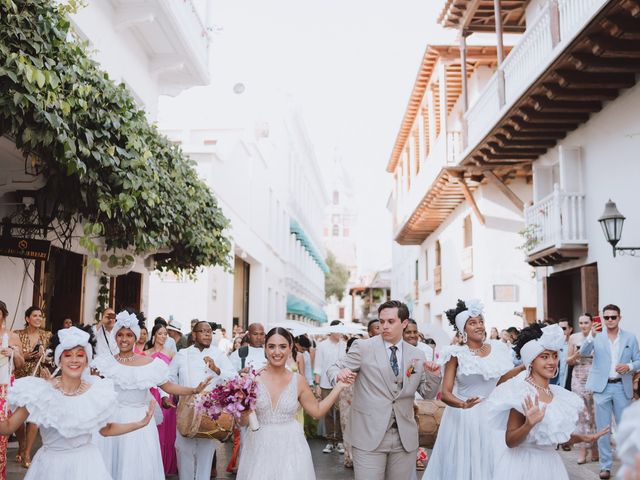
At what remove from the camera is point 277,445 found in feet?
18.8

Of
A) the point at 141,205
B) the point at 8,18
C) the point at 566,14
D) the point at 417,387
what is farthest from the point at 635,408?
the point at 566,14

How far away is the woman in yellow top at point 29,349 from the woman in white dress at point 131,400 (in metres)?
3.15

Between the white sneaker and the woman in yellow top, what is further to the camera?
the white sneaker

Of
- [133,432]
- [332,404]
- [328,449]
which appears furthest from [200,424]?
[328,449]

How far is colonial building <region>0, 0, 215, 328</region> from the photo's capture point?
11328mm

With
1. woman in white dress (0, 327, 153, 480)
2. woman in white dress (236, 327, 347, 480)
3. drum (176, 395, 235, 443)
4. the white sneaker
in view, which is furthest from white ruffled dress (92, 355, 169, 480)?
the white sneaker

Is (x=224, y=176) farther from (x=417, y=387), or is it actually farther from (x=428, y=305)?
(x=417, y=387)

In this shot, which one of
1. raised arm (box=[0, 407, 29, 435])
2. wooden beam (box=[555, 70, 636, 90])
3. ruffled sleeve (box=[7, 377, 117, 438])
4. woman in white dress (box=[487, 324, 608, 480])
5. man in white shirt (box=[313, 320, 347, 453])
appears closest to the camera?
woman in white dress (box=[487, 324, 608, 480])

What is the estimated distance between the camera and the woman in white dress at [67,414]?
17.4 feet

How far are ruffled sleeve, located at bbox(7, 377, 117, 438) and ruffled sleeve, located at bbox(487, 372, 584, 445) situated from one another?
2868 millimetres

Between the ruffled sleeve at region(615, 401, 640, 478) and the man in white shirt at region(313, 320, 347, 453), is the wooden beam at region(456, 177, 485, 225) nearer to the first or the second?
the man in white shirt at region(313, 320, 347, 453)

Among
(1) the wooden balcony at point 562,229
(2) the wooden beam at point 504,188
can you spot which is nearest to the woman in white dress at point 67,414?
(1) the wooden balcony at point 562,229

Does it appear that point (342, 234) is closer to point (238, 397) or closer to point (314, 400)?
point (314, 400)

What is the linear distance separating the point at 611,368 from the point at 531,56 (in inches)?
267
